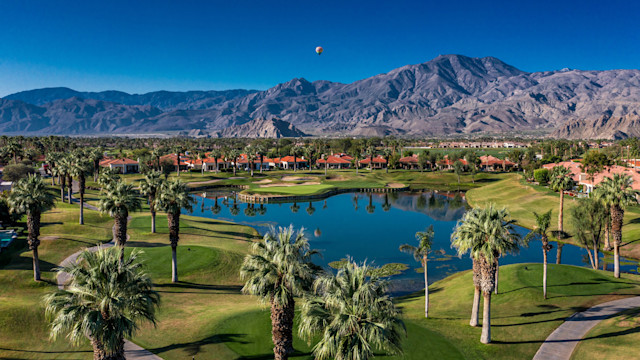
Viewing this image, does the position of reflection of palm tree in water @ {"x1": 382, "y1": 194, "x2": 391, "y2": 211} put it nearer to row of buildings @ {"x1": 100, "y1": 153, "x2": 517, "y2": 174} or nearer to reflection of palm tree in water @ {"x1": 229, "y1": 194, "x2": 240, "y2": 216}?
reflection of palm tree in water @ {"x1": 229, "y1": 194, "x2": 240, "y2": 216}

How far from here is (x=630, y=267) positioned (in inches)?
2036

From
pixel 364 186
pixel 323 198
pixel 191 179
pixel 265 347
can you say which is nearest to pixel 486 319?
pixel 265 347

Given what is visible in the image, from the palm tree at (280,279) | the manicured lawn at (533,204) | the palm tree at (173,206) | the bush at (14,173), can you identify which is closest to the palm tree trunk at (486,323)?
the palm tree at (280,279)

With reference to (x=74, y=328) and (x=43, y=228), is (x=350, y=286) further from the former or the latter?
(x=43, y=228)

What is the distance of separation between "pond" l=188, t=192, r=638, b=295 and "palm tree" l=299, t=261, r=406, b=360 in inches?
641

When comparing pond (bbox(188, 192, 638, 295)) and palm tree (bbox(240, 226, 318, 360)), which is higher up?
palm tree (bbox(240, 226, 318, 360))

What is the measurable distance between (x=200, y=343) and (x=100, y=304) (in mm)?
9920

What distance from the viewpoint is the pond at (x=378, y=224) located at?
5559 centimetres

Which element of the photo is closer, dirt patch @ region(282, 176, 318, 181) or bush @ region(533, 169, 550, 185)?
bush @ region(533, 169, 550, 185)

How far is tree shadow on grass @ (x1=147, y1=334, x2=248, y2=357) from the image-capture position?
2584 cm

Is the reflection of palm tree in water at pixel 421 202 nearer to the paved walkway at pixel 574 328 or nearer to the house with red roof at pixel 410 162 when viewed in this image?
the house with red roof at pixel 410 162

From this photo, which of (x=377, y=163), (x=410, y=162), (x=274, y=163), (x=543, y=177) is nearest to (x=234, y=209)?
(x=543, y=177)

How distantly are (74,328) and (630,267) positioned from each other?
6322 cm

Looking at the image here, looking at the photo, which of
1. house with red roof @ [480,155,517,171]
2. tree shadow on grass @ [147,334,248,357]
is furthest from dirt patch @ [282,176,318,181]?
tree shadow on grass @ [147,334,248,357]
